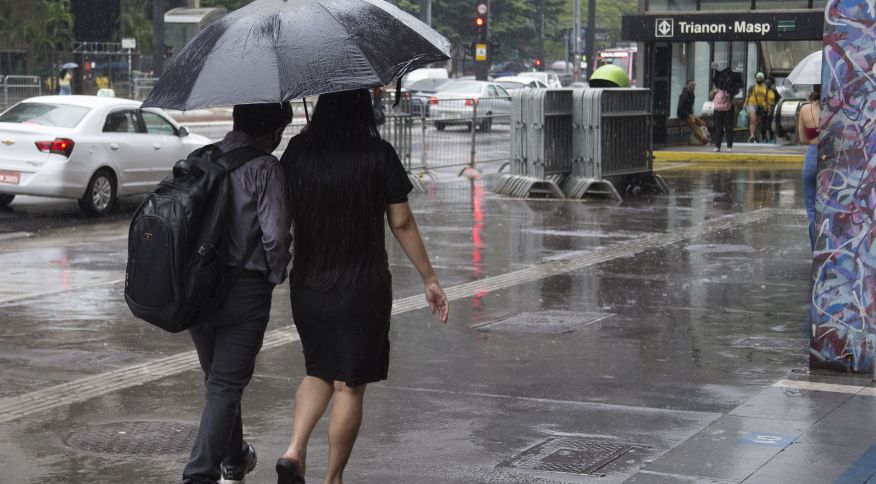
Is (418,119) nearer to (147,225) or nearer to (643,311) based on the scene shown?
(643,311)

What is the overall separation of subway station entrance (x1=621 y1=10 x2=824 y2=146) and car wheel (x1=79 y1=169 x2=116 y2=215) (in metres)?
13.5

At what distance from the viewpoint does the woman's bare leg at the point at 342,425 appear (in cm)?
539

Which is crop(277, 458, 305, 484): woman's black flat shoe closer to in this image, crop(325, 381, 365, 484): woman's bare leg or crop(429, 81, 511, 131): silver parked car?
crop(325, 381, 365, 484): woman's bare leg

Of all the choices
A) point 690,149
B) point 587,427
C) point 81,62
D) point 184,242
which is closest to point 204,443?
point 184,242

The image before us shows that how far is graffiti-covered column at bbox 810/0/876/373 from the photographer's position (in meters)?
7.67

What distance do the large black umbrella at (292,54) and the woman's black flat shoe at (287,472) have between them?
4.67 feet

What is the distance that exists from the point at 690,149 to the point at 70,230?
1631 cm

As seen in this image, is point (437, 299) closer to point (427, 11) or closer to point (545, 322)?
point (545, 322)

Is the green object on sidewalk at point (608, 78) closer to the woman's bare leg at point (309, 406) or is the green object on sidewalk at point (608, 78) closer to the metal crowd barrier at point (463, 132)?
the metal crowd barrier at point (463, 132)

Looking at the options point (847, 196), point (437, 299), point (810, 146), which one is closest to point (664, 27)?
point (810, 146)

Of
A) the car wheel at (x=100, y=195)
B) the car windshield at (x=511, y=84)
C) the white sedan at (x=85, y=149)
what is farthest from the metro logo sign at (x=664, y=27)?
the car windshield at (x=511, y=84)

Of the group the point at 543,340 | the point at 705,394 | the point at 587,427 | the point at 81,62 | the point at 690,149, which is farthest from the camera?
the point at 81,62

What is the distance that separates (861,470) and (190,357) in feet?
14.2

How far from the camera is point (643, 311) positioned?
1029 centimetres
